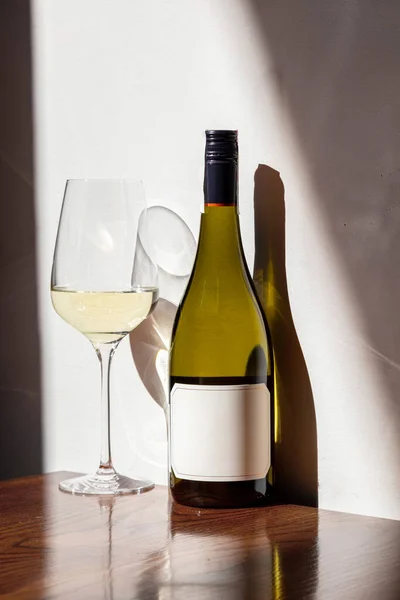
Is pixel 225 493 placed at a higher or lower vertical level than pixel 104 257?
lower

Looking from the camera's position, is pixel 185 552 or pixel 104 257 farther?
pixel 104 257

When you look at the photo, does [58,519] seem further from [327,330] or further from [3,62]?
[3,62]

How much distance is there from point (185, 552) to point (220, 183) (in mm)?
330

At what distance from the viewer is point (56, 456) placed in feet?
3.77

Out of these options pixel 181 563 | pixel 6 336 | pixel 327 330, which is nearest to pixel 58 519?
pixel 181 563

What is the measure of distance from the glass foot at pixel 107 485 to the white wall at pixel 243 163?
7 centimetres

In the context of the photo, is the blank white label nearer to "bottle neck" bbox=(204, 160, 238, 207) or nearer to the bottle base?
the bottle base

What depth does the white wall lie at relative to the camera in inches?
33.0

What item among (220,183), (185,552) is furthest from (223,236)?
(185,552)

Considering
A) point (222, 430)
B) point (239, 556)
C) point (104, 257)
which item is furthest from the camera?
point (104, 257)

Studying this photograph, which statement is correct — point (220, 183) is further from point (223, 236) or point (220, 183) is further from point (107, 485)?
point (107, 485)

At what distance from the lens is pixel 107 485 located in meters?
0.94

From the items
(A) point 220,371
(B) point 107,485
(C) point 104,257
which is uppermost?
(C) point 104,257

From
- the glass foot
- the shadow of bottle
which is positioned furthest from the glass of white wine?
the shadow of bottle
